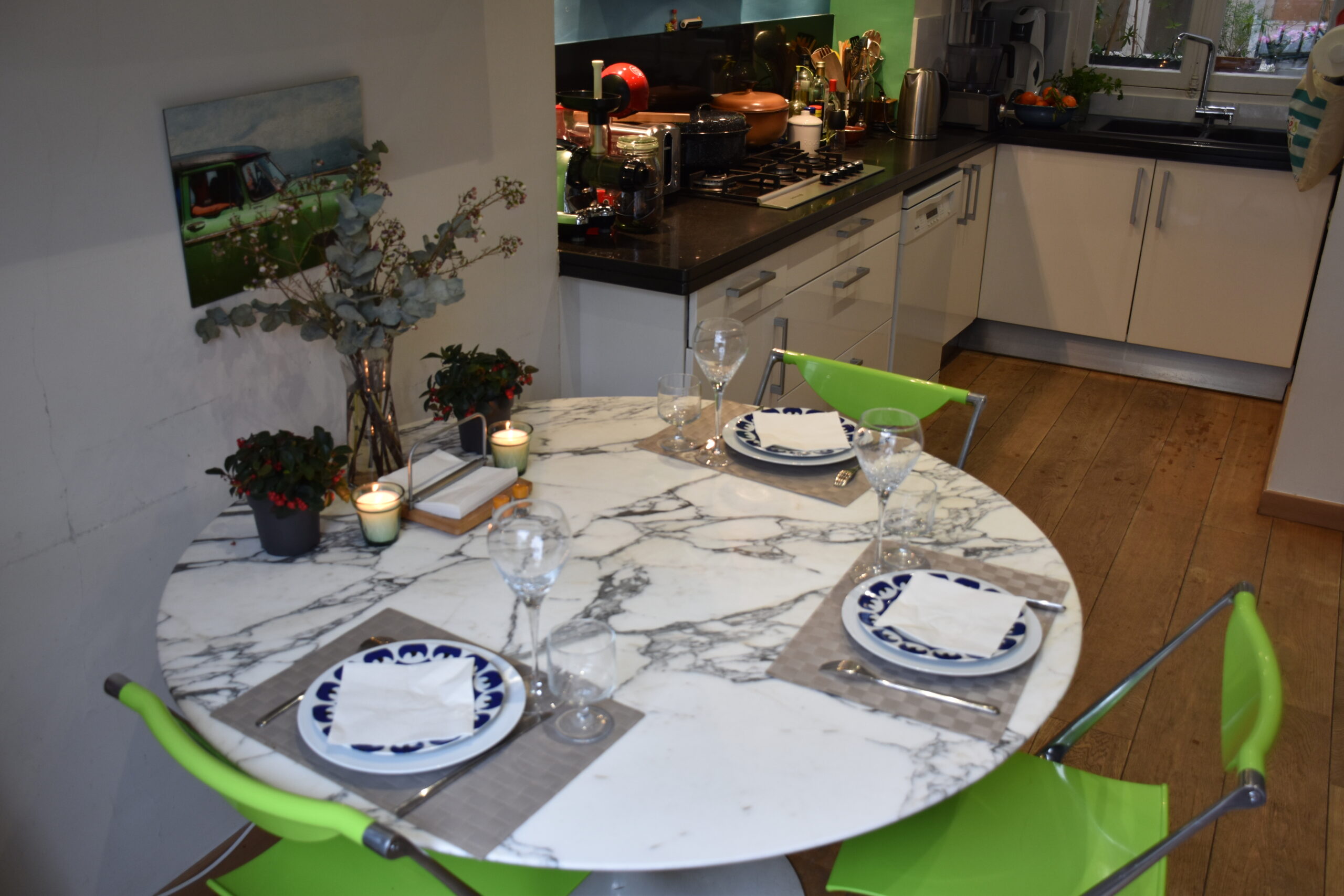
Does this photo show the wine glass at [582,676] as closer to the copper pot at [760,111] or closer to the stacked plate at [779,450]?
the stacked plate at [779,450]

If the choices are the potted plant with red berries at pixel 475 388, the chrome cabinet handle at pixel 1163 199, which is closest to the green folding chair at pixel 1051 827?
the potted plant with red berries at pixel 475 388

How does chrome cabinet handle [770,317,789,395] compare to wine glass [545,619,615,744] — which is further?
chrome cabinet handle [770,317,789,395]

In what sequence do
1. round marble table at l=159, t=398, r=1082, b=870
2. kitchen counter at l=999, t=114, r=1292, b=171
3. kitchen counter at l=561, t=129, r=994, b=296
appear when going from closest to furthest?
round marble table at l=159, t=398, r=1082, b=870
kitchen counter at l=561, t=129, r=994, b=296
kitchen counter at l=999, t=114, r=1292, b=171

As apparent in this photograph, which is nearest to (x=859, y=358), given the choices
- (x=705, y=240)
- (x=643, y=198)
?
(x=705, y=240)

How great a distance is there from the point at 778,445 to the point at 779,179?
1.50 metres

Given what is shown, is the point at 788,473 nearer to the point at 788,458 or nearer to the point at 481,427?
the point at 788,458

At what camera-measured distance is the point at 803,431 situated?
1.87 m

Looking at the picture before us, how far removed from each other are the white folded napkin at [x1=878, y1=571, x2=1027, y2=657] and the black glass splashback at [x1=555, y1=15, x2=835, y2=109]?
1.97 metres

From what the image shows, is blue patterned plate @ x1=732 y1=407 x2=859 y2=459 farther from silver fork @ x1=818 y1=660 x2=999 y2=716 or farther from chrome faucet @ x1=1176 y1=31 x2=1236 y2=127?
chrome faucet @ x1=1176 y1=31 x2=1236 y2=127

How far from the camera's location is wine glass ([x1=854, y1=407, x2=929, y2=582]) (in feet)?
4.75

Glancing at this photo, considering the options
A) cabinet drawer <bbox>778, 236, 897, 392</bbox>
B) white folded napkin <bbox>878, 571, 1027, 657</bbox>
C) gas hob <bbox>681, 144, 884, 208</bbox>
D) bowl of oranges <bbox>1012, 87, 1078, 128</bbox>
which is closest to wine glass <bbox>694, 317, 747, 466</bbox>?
white folded napkin <bbox>878, 571, 1027, 657</bbox>

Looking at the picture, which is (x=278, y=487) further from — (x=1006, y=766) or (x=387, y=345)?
(x=1006, y=766)

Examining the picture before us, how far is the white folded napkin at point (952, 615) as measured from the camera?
1305mm

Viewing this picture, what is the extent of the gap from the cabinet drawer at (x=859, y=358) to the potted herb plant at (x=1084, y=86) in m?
1.54
